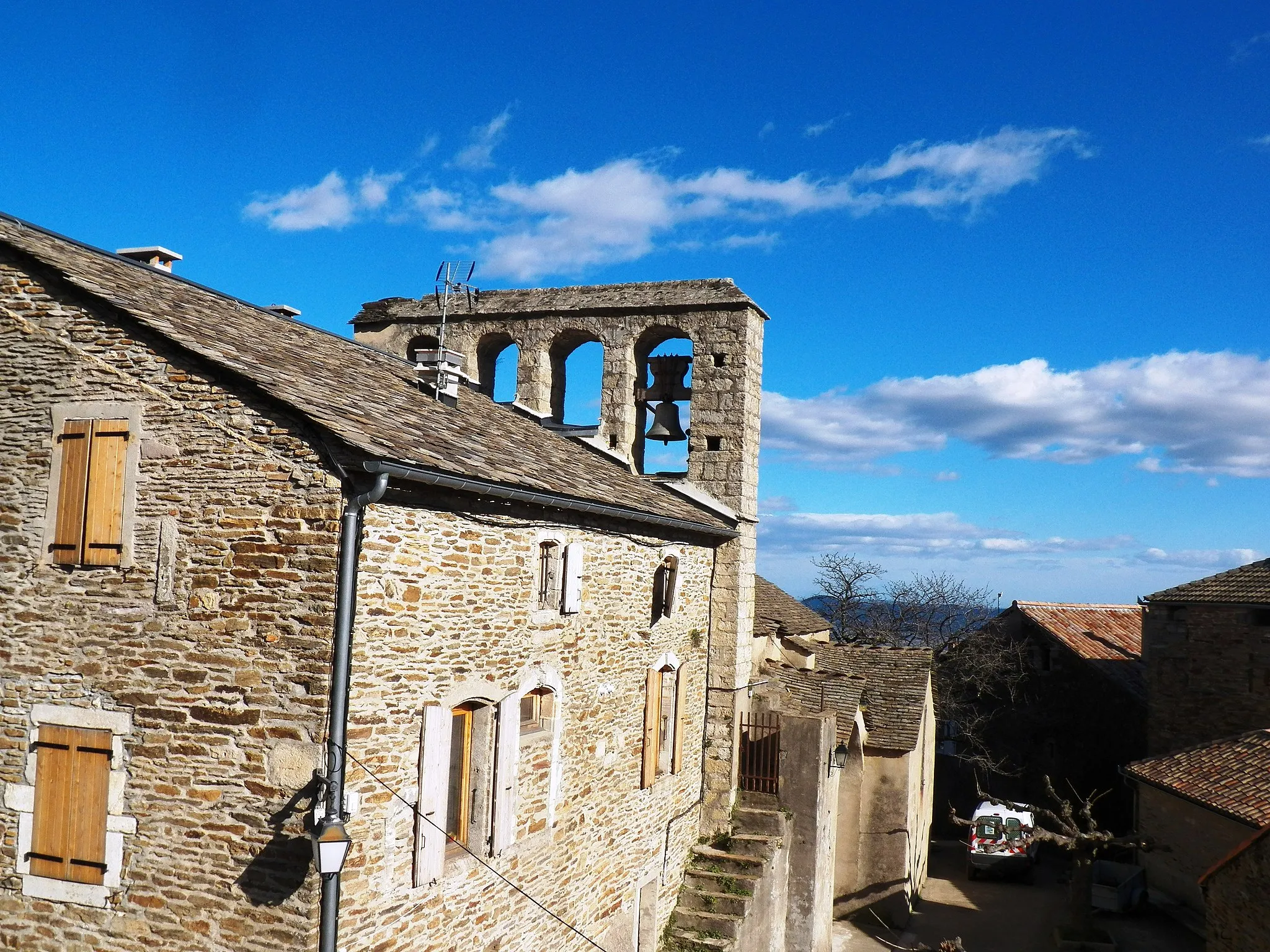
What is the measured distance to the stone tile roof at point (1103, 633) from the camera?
27.4 m

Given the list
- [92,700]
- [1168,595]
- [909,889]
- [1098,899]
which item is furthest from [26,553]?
[1168,595]

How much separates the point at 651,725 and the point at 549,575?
372 centimetres

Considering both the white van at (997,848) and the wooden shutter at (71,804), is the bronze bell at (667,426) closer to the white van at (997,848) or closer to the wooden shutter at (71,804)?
the wooden shutter at (71,804)

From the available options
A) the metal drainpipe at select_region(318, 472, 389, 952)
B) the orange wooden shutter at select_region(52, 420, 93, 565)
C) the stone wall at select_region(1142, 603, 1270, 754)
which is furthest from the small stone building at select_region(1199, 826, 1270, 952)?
the orange wooden shutter at select_region(52, 420, 93, 565)

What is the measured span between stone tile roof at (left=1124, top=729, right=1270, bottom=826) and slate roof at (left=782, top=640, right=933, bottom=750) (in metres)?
4.73

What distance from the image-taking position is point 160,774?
291 inches

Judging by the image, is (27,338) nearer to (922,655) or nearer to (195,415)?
(195,415)

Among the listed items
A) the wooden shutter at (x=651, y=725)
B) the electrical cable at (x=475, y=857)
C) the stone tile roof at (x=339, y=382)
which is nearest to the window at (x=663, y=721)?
the wooden shutter at (x=651, y=725)

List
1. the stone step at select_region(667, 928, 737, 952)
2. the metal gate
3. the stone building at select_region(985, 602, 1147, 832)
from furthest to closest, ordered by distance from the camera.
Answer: the stone building at select_region(985, 602, 1147, 832) → the metal gate → the stone step at select_region(667, 928, 737, 952)

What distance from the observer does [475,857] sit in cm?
884

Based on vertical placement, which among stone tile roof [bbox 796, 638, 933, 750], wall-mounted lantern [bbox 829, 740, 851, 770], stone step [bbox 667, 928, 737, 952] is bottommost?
stone step [bbox 667, 928, 737, 952]

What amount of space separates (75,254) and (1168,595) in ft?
78.8

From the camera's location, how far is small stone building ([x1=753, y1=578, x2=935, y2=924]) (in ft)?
59.2

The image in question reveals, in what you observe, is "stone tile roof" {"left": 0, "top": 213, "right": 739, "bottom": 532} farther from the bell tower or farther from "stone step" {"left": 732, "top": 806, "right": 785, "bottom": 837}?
"stone step" {"left": 732, "top": 806, "right": 785, "bottom": 837}
